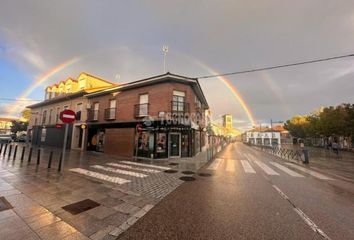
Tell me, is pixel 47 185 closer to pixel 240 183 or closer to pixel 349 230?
pixel 240 183

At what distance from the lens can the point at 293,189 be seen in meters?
5.97

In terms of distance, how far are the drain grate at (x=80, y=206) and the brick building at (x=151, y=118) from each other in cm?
853

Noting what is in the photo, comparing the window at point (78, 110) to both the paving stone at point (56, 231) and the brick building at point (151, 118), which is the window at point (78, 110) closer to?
the brick building at point (151, 118)

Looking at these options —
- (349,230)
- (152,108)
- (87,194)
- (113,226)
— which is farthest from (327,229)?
(152,108)

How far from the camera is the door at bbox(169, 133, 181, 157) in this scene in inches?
547

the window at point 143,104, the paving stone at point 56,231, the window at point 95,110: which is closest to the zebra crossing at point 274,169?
the window at point 143,104

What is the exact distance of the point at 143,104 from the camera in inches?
560

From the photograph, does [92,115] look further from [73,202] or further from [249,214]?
[249,214]

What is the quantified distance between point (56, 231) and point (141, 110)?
38.5 feet

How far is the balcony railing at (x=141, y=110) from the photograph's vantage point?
14.0 m

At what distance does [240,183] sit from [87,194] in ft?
19.0

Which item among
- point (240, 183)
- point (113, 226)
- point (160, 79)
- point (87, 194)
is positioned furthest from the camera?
point (160, 79)

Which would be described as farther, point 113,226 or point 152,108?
point 152,108

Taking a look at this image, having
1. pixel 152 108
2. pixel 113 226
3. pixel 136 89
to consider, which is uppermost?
pixel 136 89
